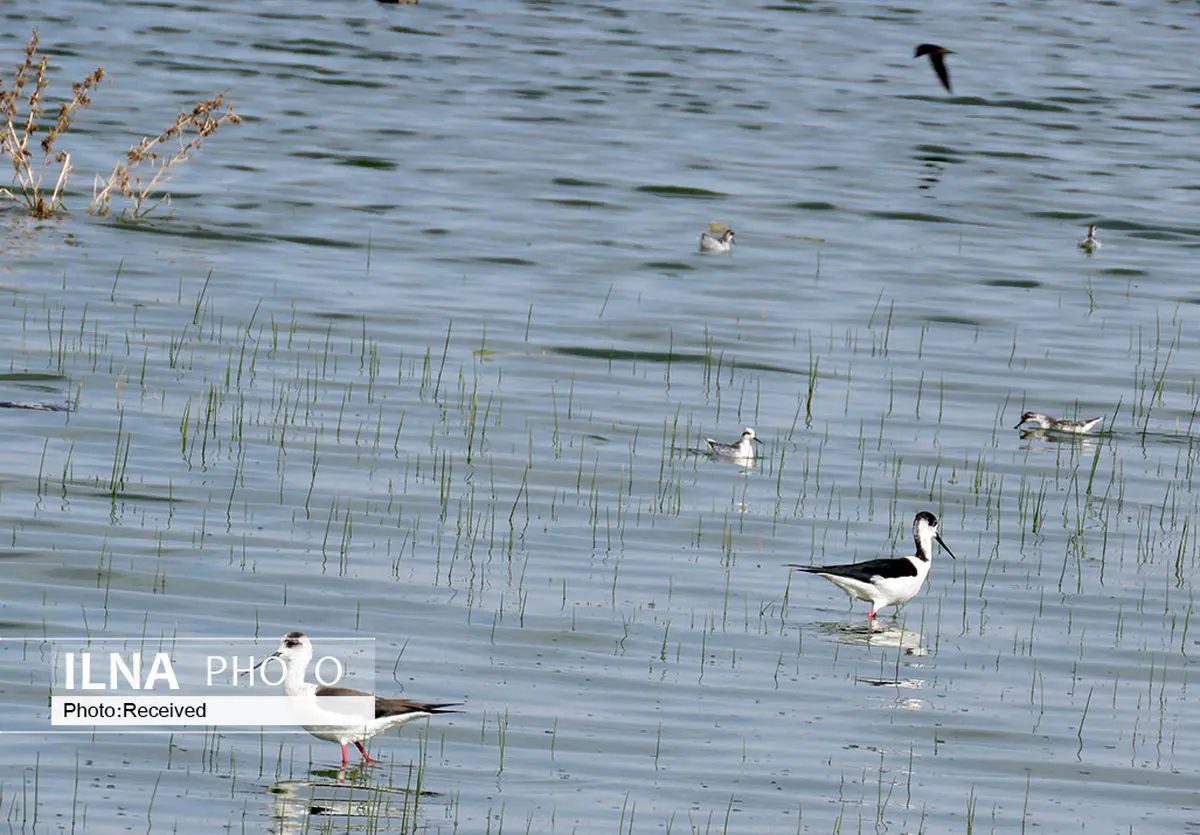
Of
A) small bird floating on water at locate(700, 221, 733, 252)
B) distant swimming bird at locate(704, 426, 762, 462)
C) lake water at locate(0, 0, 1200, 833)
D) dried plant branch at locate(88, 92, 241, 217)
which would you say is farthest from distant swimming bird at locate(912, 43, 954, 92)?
distant swimming bird at locate(704, 426, 762, 462)

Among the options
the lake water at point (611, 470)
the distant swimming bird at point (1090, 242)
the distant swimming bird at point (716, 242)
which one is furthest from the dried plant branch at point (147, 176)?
the distant swimming bird at point (1090, 242)

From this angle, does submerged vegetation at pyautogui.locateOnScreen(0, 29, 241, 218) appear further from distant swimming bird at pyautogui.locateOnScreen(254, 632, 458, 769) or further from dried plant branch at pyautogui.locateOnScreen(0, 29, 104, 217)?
distant swimming bird at pyautogui.locateOnScreen(254, 632, 458, 769)

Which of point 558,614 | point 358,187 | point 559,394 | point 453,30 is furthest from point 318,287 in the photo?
point 453,30

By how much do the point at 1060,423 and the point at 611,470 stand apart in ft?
14.5

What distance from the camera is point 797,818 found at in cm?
1112

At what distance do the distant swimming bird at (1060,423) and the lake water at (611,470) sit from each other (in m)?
0.22

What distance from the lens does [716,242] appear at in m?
29.2

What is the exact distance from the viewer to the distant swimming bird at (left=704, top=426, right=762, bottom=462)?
18141 mm

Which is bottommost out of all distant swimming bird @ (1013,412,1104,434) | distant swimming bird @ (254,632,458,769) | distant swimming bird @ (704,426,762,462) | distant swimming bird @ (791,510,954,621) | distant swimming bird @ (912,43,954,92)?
distant swimming bird @ (254,632,458,769)

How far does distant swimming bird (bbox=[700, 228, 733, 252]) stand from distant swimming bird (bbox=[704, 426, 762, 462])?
11.0 meters

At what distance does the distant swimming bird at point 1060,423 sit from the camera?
1977 centimetres

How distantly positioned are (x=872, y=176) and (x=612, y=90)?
9.40 meters

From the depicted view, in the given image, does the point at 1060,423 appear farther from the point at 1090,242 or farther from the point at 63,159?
the point at 63,159

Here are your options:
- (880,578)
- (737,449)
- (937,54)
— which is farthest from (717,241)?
(880,578)
